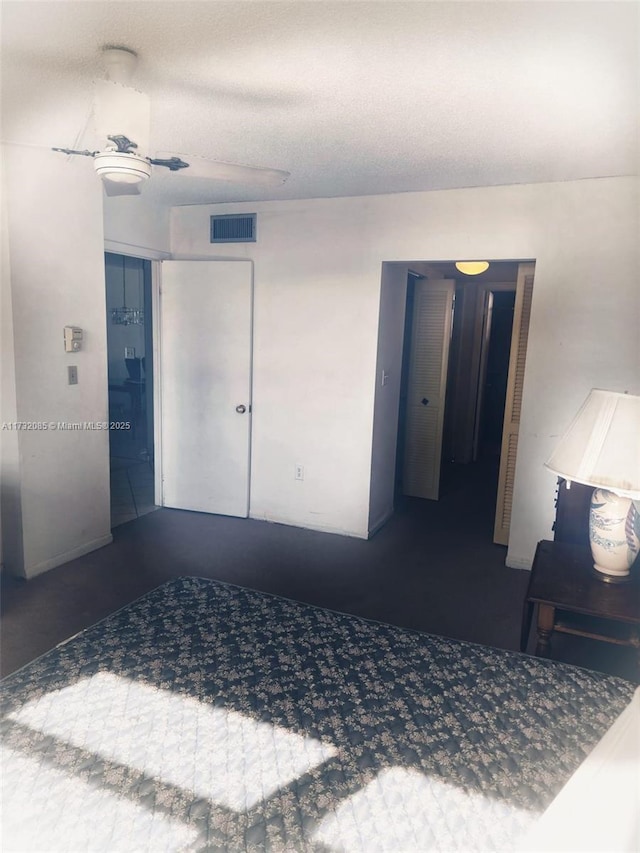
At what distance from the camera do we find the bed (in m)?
1.18

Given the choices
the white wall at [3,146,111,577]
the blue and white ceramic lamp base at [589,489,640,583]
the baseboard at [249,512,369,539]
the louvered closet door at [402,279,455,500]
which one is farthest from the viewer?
the louvered closet door at [402,279,455,500]

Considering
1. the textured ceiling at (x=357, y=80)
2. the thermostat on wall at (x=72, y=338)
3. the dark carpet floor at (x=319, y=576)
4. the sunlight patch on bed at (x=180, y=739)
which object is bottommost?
the dark carpet floor at (x=319, y=576)

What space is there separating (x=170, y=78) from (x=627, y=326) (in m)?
2.65

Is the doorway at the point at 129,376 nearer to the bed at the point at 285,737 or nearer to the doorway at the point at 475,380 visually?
the doorway at the point at 475,380

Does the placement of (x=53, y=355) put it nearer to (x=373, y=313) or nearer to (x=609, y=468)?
(x=373, y=313)

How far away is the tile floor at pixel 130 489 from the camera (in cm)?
460

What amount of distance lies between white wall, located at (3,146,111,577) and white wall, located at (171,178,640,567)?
1.17 m

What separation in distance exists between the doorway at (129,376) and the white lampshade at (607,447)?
12.8 ft

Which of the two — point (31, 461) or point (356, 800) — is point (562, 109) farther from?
point (31, 461)

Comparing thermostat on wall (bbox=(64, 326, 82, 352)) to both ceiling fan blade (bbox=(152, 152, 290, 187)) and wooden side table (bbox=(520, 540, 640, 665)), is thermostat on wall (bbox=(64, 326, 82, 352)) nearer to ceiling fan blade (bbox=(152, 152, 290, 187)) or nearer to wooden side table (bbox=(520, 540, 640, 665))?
ceiling fan blade (bbox=(152, 152, 290, 187))

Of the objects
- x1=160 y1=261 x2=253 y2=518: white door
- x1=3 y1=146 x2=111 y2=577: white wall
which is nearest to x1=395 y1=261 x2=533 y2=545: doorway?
x1=160 y1=261 x2=253 y2=518: white door

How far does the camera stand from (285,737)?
143 centimetres

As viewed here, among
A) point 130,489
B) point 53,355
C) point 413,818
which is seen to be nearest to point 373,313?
point 53,355

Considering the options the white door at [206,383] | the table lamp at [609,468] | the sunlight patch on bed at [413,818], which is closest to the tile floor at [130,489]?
the white door at [206,383]
